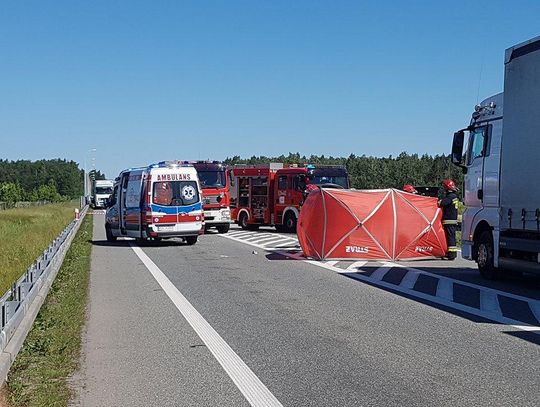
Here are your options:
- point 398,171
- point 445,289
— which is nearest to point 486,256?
point 445,289

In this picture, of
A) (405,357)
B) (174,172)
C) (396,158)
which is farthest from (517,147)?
(396,158)

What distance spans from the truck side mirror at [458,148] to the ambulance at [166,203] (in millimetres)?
10025

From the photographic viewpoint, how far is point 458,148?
15703 mm

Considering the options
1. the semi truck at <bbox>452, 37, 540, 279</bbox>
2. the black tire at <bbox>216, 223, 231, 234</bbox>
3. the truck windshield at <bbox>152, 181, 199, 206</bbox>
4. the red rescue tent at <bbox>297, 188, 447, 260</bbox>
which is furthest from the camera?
the black tire at <bbox>216, 223, 231, 234</bbox>

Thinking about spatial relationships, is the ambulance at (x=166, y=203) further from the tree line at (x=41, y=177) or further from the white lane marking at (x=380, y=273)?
the tree line at (x=41, y=177)

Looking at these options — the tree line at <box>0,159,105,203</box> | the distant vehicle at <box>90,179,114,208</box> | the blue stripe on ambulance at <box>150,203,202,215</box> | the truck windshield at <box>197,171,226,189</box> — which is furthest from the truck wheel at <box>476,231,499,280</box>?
the tree line at <box>0,159,105,203</box>

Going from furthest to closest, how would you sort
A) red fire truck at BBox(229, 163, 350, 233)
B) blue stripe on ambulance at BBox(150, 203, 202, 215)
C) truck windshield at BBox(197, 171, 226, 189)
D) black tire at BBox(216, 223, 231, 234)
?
black tire at BBox(216, 223, 231, 234), truck windshield at BBox(197, 171, 226, 189), red fire truck at BBox(229, 163, 350, 233), blue stripe on ambulance at BBox(150, 203, 202, 215)

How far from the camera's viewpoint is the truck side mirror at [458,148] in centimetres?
1562

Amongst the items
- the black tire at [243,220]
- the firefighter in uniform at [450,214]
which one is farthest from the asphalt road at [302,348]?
the black tire at [243,220]

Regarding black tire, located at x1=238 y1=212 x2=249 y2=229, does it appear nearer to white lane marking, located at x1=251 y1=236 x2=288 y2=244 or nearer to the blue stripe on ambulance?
white lane marking, located at x1=251 y1=236 x2=288 y2=244

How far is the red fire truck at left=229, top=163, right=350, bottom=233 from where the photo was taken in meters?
29.3

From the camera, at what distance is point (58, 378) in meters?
7.22

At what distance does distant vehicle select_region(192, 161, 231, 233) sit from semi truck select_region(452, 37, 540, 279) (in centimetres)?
1504

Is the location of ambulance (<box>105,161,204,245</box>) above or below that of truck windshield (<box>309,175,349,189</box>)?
below
